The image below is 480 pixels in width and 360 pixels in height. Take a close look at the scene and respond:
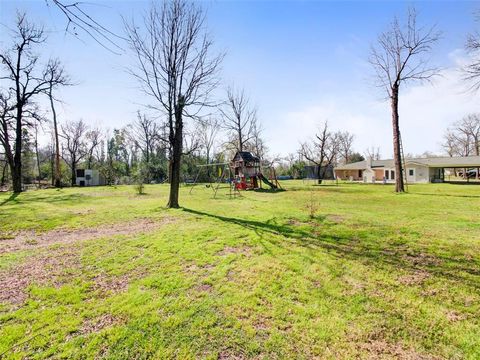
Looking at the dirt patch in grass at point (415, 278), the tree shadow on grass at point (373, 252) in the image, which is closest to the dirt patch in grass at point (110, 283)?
the tree shadow on grass at point (373, 252)

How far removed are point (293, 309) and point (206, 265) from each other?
1925 millimetres

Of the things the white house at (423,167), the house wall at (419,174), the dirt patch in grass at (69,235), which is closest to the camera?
the dirt patch in grass at (69,235)

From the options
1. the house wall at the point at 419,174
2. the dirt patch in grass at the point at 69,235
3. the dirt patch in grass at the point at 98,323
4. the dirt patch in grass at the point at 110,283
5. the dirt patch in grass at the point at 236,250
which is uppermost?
the house wall at the point at 419,174

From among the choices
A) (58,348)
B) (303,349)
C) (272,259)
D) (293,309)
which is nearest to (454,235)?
(272,259)

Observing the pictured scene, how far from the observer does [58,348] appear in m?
2.54

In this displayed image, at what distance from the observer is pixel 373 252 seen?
16.6 feet

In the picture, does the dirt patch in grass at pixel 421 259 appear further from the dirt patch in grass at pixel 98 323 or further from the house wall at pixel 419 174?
the house wall at pixel 419 174

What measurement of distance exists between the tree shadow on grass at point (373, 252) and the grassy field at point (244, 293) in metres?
0.02

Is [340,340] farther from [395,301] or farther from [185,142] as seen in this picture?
[185,142]

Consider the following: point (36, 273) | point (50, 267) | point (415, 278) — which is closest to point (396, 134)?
point (415, 278)

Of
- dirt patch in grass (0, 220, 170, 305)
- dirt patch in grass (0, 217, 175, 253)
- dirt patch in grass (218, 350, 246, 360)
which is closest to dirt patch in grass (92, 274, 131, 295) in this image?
dirt patch in grass (0, 220, 170, 305)

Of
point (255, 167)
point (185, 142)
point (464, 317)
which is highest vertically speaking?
point (185, 142)

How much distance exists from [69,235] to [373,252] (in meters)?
7.42

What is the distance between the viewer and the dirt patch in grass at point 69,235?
6.02 m
